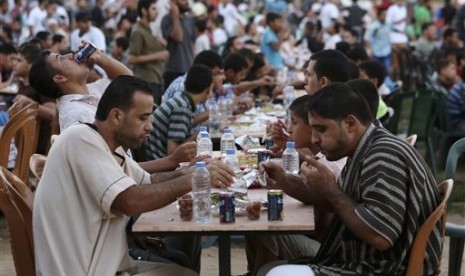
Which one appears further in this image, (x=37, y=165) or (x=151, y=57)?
(x=151, y=57)

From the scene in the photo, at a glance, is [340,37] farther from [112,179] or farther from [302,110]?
[112,179]

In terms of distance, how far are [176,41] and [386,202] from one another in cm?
933

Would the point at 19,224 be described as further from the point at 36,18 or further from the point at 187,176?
the point at 36,18

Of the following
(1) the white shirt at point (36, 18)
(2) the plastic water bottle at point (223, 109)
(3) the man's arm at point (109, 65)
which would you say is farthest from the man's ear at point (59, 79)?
(1) the white shirt at point (36, 18)

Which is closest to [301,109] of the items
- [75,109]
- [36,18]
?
[75,109]

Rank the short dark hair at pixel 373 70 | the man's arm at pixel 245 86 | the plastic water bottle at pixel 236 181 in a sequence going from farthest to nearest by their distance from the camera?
the man's arm at pixel 245 86 < the short dark hair at pixel 373 70 < the plastic water bottle at pixel 236 181

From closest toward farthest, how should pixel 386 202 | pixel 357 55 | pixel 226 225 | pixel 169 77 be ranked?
1. pixel 386 202
2. pixel 226 225
3. pixel 357 55
4. pixel 169 77

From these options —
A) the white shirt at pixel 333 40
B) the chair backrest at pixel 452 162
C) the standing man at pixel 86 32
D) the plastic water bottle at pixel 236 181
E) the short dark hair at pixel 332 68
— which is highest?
the short dark hair at pixel 332 68

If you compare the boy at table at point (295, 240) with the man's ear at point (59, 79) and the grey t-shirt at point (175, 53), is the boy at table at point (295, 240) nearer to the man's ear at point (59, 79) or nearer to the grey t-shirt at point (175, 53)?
the man's ear at point (59, 79)

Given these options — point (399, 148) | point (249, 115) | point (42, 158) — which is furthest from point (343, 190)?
point (249, 115)

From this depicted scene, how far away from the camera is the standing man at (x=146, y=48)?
1319 centimetres

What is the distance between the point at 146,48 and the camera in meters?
13.2

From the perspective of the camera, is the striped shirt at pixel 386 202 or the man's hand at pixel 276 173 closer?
the striped shirt at pixel 386 202

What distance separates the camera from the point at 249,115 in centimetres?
1004
